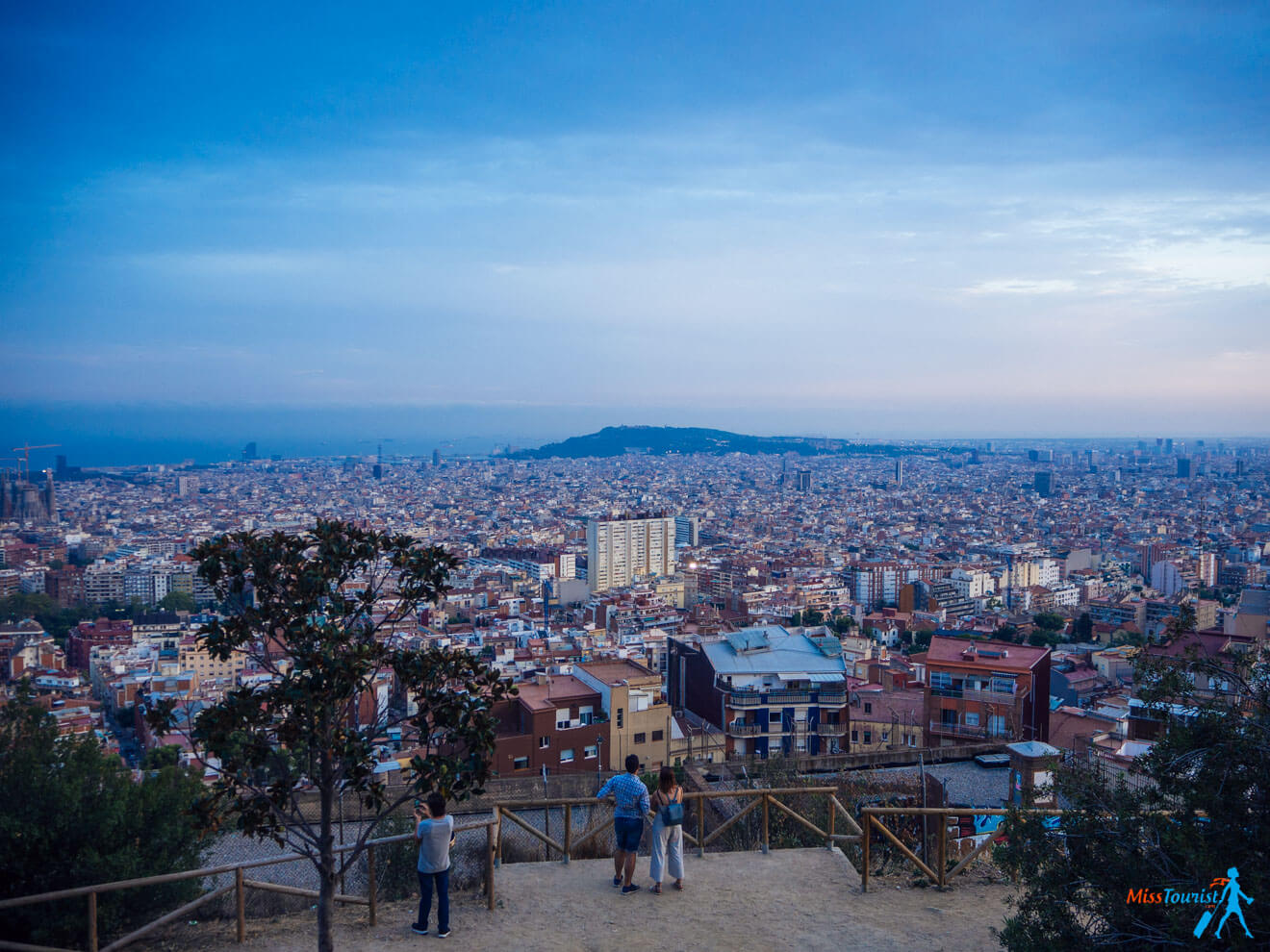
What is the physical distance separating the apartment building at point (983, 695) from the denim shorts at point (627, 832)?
8.68 m

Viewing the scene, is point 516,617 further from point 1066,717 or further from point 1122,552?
point 1122,552

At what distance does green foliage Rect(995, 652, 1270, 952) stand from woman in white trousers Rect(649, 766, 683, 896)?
4.47 ft

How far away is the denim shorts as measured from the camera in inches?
149

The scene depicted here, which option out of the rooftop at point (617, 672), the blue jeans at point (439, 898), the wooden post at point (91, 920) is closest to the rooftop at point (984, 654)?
the rooftop at point (617, 672)

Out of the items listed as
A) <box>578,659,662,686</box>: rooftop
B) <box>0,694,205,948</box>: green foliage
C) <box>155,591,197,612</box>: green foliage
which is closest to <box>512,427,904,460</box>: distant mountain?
<box>155,591,197,612</box>: green foliage

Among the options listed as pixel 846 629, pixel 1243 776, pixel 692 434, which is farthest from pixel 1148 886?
pixel 692 434

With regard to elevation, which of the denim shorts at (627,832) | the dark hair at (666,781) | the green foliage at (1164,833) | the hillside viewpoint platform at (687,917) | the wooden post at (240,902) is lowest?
the hillside viewpoint platform at (687,917)

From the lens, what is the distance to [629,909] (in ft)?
12.2

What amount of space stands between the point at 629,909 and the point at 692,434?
145117 mm

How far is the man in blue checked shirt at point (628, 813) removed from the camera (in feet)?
12.3

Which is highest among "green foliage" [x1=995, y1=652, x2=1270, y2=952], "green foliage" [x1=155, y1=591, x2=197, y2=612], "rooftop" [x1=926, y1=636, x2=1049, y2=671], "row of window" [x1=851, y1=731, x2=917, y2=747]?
"green foliage" [x1=995, y1=652, x2=1270, y2=952]

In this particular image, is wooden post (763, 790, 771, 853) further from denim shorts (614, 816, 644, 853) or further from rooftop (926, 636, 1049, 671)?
rooftop (926, 636, 1049, 671)

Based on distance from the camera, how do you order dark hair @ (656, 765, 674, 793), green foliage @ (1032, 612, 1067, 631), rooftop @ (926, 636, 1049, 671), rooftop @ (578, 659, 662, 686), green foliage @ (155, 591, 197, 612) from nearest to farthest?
dark hair @ (656, 765, 674, 793) → rooftop @ (926, 636, 1049, 671) → rooftop @ (578, 659, 662, 686) → green foliage @ (1032, 612, 1067, 631) → green foliage @ (155, 591, 197, 612)

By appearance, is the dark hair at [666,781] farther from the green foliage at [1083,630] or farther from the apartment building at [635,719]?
the green foliage at [1083,630]
